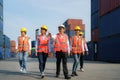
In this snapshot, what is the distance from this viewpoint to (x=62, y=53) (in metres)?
9.96

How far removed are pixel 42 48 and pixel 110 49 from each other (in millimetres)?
20370

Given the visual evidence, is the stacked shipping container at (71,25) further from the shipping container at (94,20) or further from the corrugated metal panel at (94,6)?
the corrugated metal panel at (94,6)

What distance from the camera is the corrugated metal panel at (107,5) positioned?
27894 mm

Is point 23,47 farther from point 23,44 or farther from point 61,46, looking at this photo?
point 61,46

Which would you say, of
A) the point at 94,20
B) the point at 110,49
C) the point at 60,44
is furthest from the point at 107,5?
the point at 60,44

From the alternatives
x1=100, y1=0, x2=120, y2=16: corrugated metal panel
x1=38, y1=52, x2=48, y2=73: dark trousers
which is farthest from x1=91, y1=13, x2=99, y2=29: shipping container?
x1=38, y1=52, x2=48, y2=73: dark trousers

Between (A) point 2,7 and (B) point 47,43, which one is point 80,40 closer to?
(B) point 47,43

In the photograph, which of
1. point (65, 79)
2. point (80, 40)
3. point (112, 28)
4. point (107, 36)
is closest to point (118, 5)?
point (112, 28)

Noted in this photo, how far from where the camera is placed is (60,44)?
9.99m

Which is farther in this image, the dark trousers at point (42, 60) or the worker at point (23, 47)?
the worker at point (23, 47)

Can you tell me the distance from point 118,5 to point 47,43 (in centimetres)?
1786

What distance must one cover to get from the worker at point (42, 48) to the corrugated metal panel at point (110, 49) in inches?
703

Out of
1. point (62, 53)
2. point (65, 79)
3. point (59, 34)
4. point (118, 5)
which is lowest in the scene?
point (65, 79)

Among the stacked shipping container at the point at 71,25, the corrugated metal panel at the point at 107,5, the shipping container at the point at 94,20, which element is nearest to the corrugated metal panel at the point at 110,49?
the corrugated metal panel at the point at 107,5
